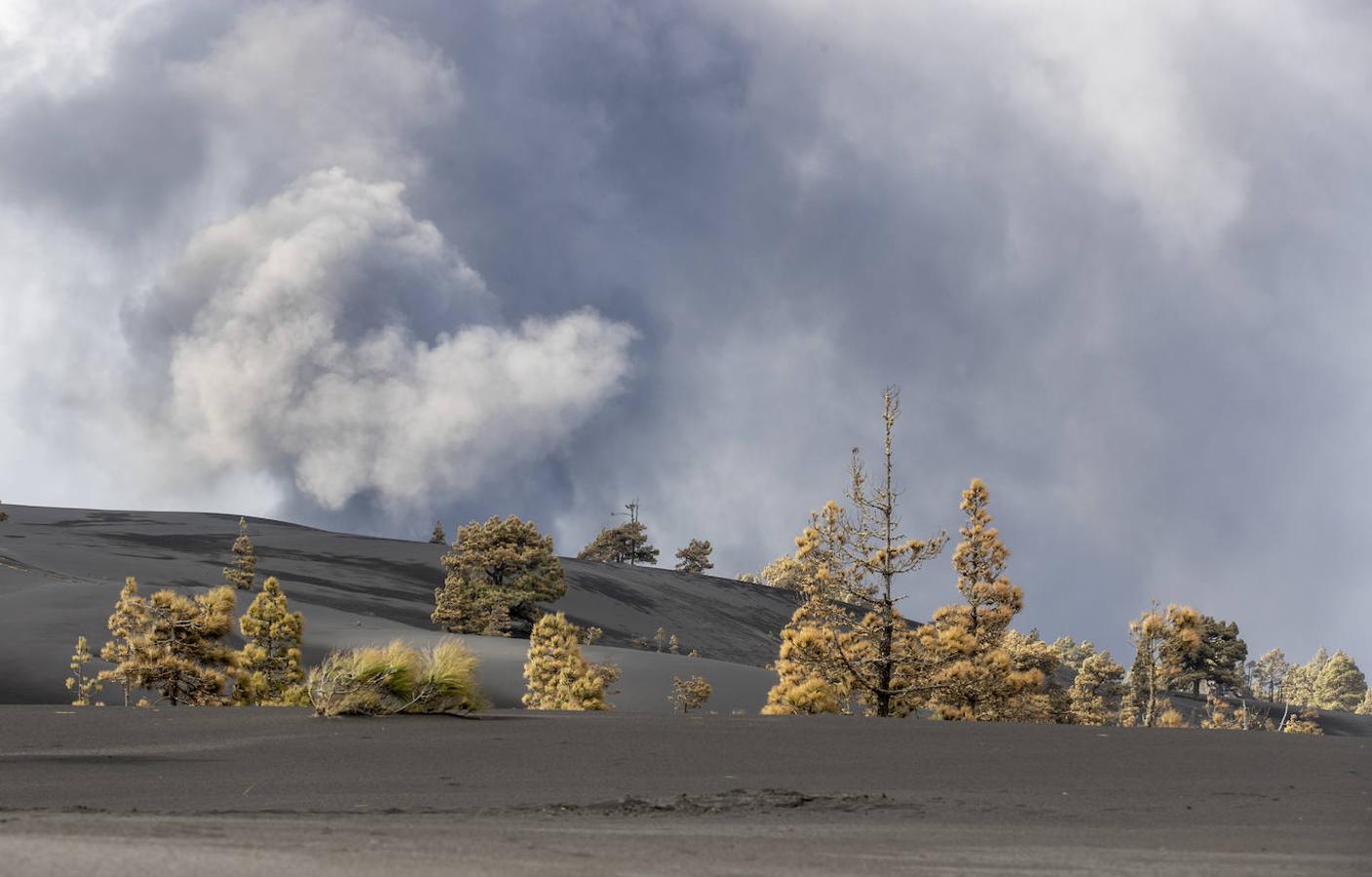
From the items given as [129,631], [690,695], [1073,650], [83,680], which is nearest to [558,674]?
[690,695]

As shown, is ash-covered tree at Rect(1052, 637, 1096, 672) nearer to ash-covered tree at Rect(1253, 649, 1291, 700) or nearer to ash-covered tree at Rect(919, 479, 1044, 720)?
ash-covered tree at Rect(1253, 649, 1291, 700)

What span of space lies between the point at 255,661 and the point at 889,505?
571 inches

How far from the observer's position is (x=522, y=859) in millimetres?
4848

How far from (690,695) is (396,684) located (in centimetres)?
2360

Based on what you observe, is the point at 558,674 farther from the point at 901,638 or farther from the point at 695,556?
the point at 695,556

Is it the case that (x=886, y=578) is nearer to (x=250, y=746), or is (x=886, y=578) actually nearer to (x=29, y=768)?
(x=250, y=746)

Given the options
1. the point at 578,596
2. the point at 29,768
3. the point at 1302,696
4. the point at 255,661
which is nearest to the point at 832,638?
the point at 255,661

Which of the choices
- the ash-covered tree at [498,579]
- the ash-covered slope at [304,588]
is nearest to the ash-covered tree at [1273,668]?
the ash-covered slope at [304,588]

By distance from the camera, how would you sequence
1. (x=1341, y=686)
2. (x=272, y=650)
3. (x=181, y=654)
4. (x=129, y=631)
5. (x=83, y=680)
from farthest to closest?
(x=1341, y=686) → (x=83, y=680) → (x=272, y=650) → (x=129, y=631) → (x=181, y=654)

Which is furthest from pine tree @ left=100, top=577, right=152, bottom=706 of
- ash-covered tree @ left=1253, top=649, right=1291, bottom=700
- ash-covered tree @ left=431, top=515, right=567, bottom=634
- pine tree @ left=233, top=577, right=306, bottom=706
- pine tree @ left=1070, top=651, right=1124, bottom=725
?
ash-covered tree @ left=1253, top=649, right=1291, bottom=700

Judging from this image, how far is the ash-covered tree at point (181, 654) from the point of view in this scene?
19062 millimetres

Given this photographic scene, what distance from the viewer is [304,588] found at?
2571 inches

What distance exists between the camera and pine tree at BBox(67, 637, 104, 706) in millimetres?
25859

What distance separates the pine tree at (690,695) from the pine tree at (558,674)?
293cm
